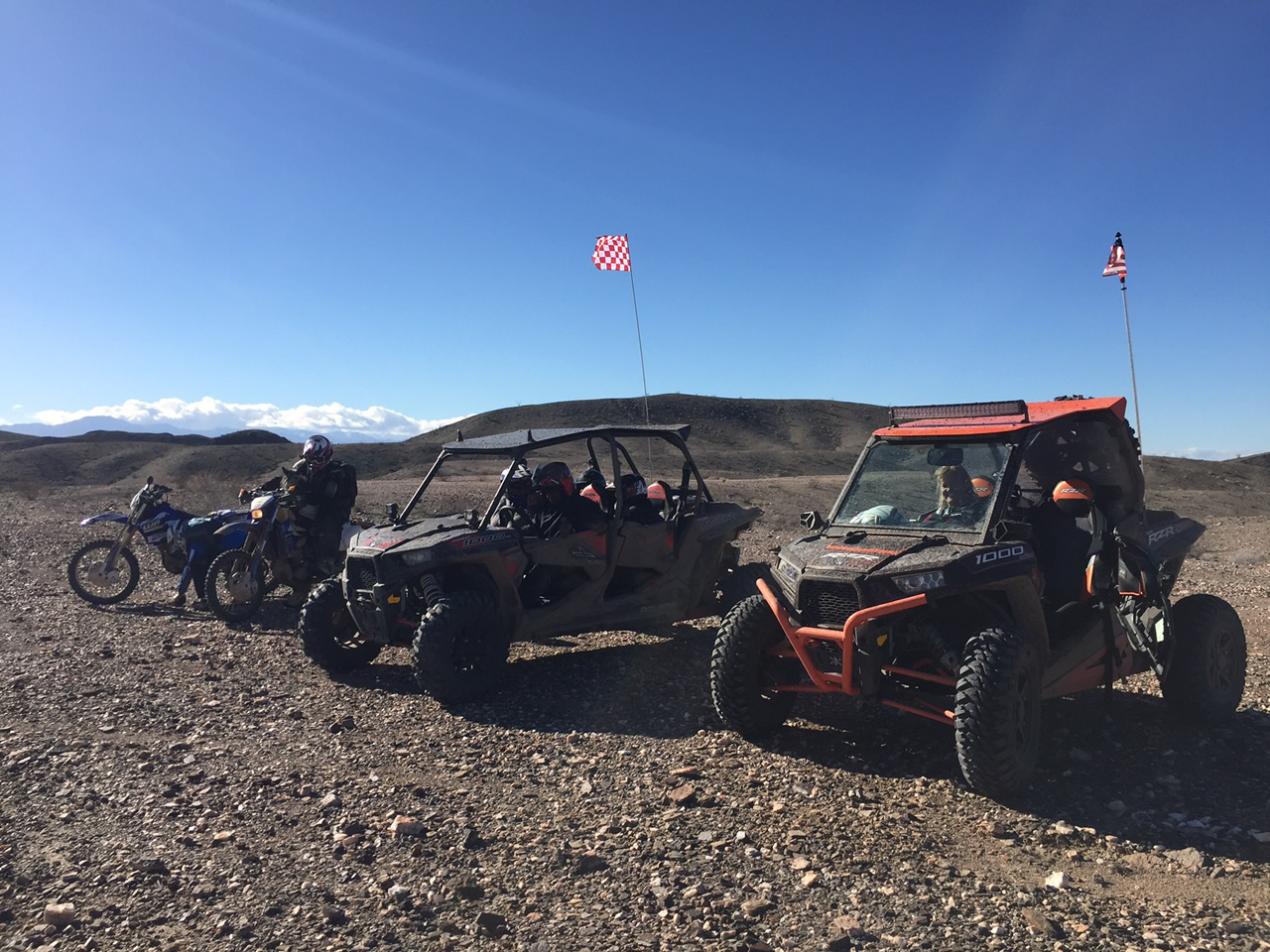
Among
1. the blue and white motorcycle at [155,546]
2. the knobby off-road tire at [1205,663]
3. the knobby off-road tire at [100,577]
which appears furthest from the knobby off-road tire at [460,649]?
the knobby off-road tire at [100,577]

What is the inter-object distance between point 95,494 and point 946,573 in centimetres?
2771

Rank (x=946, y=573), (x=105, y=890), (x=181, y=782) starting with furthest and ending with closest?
(x=181, y=782) < (x=946, y=573) < (x=105, y=890)

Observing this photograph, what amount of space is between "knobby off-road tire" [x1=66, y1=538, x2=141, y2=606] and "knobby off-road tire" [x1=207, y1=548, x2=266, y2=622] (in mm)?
1877

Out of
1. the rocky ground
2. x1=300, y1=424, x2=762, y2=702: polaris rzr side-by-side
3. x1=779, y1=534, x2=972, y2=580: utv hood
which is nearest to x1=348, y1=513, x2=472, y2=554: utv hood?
x1=300, y1=424, x2=762, y2=702: polaris rzr side-by-side

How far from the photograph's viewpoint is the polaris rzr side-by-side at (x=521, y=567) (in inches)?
277

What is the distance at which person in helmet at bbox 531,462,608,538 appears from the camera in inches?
315

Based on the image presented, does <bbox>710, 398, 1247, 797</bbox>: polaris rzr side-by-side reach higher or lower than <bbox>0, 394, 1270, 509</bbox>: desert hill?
lower

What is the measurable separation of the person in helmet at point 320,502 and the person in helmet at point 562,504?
2.92 meters

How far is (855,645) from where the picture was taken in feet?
16.2

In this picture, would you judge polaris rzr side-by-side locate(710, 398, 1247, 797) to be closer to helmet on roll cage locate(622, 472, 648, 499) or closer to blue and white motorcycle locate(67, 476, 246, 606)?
helmet on roll cage locate(622, 472, 648, 499)

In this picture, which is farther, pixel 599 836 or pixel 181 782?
pixel 181 782

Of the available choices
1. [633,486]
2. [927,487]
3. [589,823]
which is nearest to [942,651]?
[927,487]

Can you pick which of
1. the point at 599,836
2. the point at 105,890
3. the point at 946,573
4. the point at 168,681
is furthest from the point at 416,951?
the point at 168,681

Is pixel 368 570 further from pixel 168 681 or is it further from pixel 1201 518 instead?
pixel 1201 518
